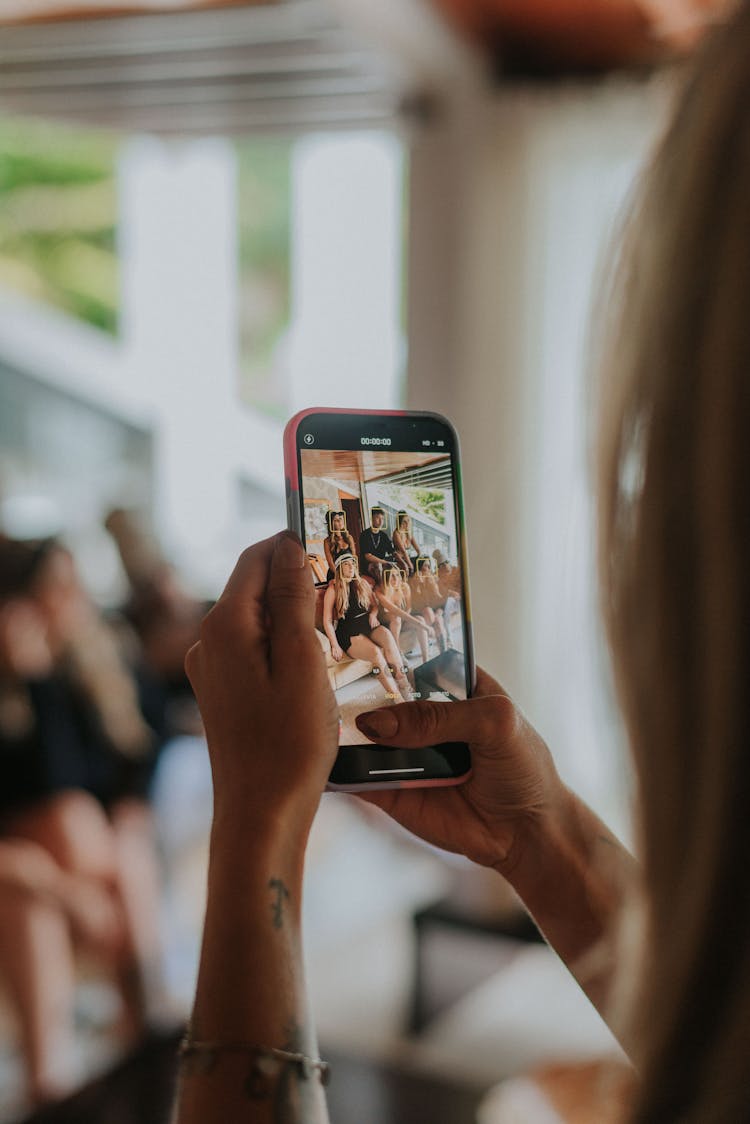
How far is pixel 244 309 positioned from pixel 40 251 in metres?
1.01

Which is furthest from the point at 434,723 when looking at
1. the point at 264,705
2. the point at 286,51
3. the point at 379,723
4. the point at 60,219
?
the point at 60,219

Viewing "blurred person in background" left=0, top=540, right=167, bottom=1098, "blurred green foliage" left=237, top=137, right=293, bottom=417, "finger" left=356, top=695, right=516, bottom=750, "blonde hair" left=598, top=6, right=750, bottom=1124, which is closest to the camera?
"blonde hair" left=598, top=6, right=750, bottom=1124

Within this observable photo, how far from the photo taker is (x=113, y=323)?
14.0ft

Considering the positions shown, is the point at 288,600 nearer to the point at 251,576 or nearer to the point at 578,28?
the point at 251,576

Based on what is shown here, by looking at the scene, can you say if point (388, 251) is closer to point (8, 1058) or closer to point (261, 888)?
point (8, 1058)

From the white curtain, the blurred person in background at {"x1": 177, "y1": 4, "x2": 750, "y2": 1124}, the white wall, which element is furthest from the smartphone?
the white wall

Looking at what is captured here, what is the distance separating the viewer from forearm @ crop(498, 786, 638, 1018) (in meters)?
0.69

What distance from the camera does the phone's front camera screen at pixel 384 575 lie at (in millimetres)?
647

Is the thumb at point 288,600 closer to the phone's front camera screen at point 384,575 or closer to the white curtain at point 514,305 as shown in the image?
the phone's front camera screen at point 384,575

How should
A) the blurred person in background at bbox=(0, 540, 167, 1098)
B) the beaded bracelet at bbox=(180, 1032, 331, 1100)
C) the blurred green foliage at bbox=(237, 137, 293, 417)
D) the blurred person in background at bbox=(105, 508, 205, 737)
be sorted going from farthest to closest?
the blurred green foliage at bbox=(237, 137, 293, 417)
the blurred person in background at bbox=(105, 508, 205, 737)
the blurred person in background at bbox=(0, 540, 167, 1098)
the beaded bracelet at bbox=(180, 1032, 331, 1100)

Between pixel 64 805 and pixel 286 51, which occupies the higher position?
pixel 286 51

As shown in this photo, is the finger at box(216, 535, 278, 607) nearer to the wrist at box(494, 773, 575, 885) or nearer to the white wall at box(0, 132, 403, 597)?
the wrist at box(494, 773, 575, 885)

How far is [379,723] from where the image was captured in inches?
25.2

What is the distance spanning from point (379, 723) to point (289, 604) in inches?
4.7
